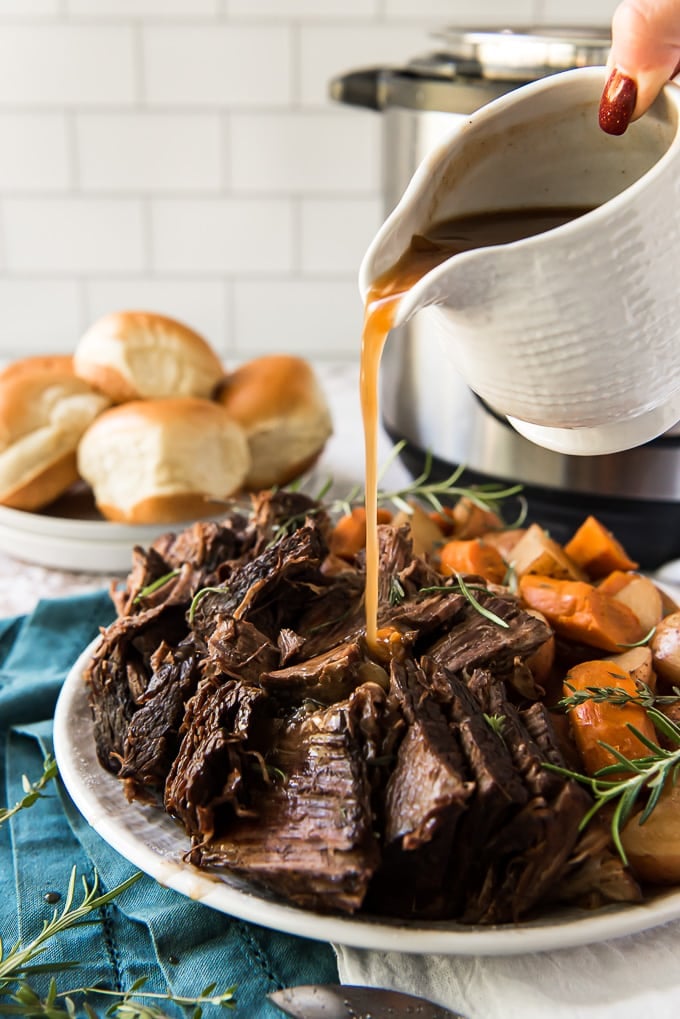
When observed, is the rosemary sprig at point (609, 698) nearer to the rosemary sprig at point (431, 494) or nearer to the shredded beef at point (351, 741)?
the shredded beef at point (351, 741)

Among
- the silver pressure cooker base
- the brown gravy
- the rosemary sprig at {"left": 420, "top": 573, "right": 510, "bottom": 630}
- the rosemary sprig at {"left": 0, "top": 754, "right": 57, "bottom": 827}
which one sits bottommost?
the rosemary sprig at {"left": 0, "top": 754, "right": 57, "bottom": 827}

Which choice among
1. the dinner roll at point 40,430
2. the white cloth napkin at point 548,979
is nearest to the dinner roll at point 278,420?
the dinner roll at point 40,430

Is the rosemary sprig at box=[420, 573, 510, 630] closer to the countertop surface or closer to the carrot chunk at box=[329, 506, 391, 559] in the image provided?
the carrot chunk at box=[329, 506, 391, 559]

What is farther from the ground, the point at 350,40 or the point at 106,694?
the point at 350,40

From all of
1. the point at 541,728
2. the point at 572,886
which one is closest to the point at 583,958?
the point at 572,886

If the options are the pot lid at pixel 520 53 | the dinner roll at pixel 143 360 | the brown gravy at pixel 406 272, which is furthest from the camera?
the dinner roll at pixel 143 360

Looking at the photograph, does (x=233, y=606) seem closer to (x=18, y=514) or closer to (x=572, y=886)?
(x=572, y=886)

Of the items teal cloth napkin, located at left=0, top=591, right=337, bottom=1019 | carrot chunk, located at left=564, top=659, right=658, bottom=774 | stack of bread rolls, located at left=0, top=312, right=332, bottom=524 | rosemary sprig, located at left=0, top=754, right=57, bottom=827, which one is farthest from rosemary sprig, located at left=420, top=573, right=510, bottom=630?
stack of bread rolls, located at left=0, top=312, right=332, bottom=524
